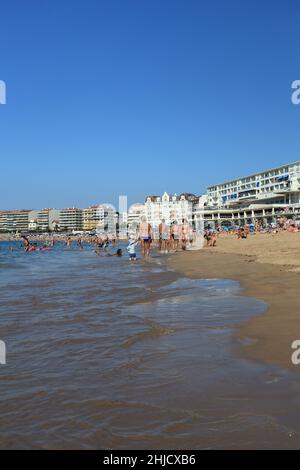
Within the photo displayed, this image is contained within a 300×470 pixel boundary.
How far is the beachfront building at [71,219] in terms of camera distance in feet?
552

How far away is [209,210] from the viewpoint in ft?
279

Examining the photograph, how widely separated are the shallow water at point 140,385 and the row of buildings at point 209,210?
16157mm

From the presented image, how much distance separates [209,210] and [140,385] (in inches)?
3284

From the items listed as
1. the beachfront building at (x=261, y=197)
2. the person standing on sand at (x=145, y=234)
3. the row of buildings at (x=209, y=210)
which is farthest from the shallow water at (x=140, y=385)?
the beachfront building at (x=261, y=197)

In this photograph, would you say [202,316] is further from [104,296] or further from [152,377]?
[104,296]

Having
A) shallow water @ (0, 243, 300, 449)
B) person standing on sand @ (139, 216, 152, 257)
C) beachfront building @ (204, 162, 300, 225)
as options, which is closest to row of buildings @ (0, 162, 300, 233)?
beachfront building @ (204, 162, 300, 225)

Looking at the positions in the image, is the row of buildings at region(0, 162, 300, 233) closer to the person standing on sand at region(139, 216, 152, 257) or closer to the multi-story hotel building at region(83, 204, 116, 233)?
the multi-story hotel building at region(83, 204, 116, 233)

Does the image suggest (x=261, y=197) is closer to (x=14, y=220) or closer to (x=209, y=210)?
(x=209, y=210)

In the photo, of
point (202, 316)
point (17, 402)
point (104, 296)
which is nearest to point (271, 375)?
point (17, 402)

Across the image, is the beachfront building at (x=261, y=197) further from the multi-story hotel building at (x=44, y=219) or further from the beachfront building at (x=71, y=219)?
the multi-story hotel building at (x=44, y=219)

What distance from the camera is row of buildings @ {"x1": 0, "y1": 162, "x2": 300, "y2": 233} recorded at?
70.0 metres

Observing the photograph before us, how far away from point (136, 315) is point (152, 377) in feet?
7.01

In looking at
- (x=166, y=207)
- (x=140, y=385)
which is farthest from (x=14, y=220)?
(x=140, y=385)

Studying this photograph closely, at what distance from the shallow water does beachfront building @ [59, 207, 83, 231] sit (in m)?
165
